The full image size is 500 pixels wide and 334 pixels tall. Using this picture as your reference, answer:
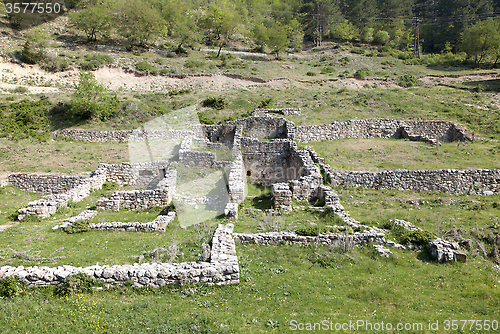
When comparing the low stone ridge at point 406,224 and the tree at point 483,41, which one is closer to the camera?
the low stone ridge at point 406,224

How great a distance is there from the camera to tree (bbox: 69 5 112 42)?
→ 203ft

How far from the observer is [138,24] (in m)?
63.8

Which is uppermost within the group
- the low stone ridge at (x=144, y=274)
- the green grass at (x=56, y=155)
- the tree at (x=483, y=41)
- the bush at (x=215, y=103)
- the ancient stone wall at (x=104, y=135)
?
the tree at (x=483, y=41)

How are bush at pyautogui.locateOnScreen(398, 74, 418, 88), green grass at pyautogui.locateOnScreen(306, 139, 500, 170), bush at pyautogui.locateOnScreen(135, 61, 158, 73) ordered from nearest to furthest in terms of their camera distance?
green grass at pyautogui.locateOnScreen(306, 139, 500, 170)
bush at pyautogui.locateOnScreen(398, 74, 418, 88)
bush at pyautogui.locateOnScreen(135, 61, 158, 73)

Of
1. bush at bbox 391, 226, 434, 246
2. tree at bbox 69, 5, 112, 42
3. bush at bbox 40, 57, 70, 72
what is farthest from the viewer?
tree at bbox 69, 5, 112, 42

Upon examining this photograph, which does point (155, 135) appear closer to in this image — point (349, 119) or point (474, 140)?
point (349, 119)

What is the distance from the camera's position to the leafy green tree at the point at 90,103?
104ft

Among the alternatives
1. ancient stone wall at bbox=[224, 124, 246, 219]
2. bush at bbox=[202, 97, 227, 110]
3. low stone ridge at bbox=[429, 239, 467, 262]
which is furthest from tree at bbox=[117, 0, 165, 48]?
low stone ridge at bbox=[429, 239, 467, 262]

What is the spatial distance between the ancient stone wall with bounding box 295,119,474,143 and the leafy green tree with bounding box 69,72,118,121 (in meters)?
21.3

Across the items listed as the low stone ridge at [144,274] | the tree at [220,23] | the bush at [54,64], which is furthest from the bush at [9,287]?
the tree at [220,23]

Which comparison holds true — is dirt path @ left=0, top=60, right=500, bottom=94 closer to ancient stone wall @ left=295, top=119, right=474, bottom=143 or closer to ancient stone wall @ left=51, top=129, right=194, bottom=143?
ancient stone wall @ left=51, top=129, right=194, bottom=143

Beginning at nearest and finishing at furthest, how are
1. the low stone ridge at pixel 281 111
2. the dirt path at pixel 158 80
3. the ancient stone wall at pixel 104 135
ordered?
the ancient stone wall at pixel 104 135 → the low stone ridge at pixel 281 111 → the dirt path at pixel 158 80

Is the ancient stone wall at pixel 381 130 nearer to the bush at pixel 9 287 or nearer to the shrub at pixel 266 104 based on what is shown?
the shrub at pixel 266 104

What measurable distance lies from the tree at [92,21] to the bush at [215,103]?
4259 centimetres
